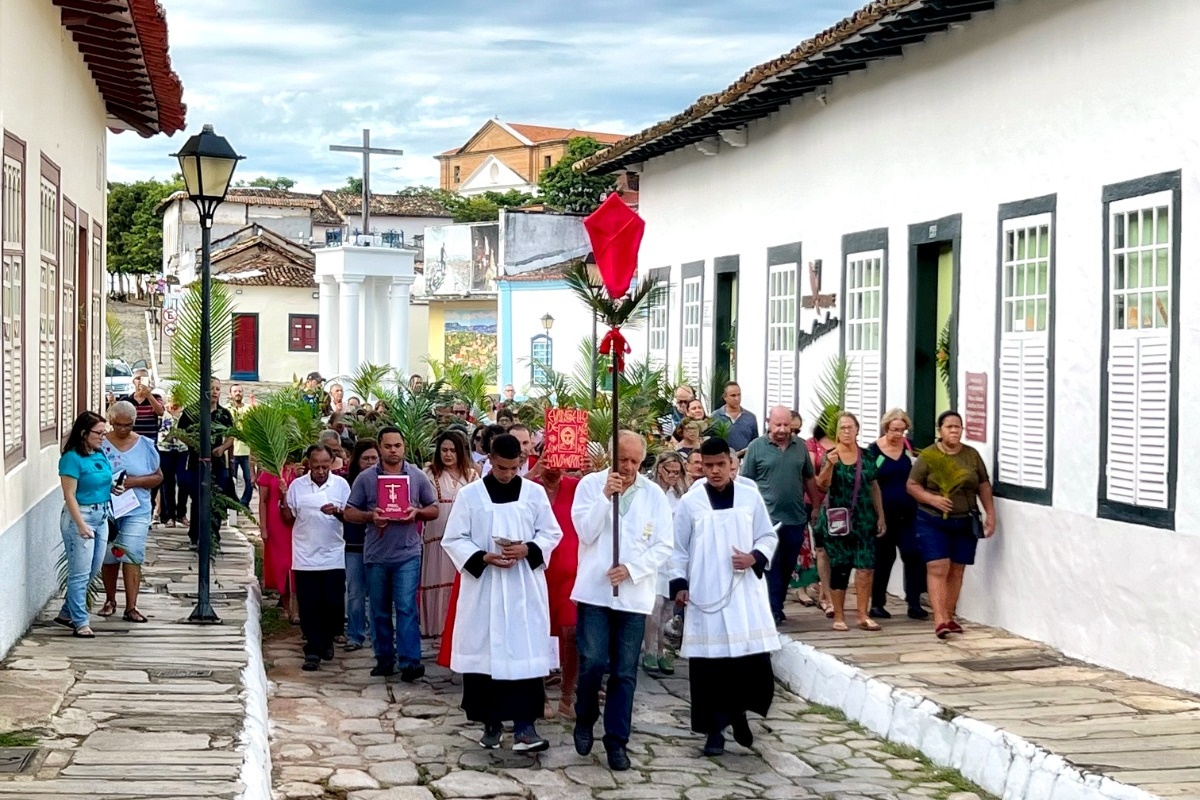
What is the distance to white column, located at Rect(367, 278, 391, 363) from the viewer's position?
119 ft

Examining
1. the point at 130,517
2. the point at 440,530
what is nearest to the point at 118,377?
the point at 130,517

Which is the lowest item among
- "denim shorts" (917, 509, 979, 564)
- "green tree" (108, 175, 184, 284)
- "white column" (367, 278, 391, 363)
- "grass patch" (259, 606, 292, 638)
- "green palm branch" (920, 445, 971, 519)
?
"grass patch" (259, 606, 292, 638)

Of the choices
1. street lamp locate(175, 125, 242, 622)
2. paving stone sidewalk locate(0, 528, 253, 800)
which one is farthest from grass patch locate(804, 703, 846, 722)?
street lamp locate(175, 125, 242, 622)

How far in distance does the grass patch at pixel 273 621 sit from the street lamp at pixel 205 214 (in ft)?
3.31

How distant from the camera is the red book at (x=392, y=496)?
36.6ft

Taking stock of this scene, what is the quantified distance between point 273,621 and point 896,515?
489 centimetres

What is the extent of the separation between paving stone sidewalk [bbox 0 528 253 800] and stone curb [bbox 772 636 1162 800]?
353 cm

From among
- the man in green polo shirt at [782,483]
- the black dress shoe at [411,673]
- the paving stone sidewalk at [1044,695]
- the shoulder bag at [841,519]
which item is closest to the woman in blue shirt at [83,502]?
the black dress shoe at [411,673]

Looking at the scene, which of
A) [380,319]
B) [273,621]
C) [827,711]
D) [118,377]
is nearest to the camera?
[827,711]

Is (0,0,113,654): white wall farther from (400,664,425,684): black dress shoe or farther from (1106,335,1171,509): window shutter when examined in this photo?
(1106,335,1171,509): window shutter

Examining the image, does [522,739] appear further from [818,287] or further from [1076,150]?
[818,287]

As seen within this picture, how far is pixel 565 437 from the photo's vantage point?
380 inches

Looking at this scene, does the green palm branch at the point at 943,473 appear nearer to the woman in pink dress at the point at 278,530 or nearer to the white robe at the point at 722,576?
the white robe at the point at 722,576

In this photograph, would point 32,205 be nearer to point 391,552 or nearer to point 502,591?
point 391,552
